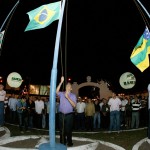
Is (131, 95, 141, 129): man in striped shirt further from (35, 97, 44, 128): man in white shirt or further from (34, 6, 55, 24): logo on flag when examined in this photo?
(34, 6, 55, 24): logo on flag

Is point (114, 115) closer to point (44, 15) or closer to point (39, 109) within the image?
point (39, 109)

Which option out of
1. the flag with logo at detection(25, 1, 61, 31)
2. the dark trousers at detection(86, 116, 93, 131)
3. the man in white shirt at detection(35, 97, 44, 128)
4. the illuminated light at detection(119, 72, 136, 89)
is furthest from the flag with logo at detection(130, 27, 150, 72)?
the man in white shirt at detection(35, 97, 44, 128)

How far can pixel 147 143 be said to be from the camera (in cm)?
1060

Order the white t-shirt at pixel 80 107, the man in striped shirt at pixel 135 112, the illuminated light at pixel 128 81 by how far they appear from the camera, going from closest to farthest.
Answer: the man in striped shirt at pixel 135 112 < the illuminated light at pixel 128 81 < the white t-shirt at pixel 80 107

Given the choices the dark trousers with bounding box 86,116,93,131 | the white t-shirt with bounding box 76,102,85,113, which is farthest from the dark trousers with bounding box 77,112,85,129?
the dark trousers with bounding box 86,116,93,131

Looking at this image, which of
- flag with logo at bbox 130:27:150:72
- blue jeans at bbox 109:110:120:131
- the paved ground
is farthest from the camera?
blue jeans at bbox 109:110:120:131

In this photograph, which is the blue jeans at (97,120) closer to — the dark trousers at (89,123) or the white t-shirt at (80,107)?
the dark trousers at (89,123)

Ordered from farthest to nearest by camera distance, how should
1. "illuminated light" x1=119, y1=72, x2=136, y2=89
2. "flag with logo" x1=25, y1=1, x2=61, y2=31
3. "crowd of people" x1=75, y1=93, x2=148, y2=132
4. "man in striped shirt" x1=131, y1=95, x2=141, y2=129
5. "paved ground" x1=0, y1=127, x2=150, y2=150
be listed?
"illuminated light" x1=119, y1=72, x2=136, y2=89 < "crowd of people" x1=75, y1=93, x2=148, y2=132 < "man in striped shirt" x1=131, y1=95, x2=141, y2=129 < "paved ground" x1=0, y1=127, x2=150, y2=150 < "flag with logo" x1=25, y1=1, x2=61, y2=31

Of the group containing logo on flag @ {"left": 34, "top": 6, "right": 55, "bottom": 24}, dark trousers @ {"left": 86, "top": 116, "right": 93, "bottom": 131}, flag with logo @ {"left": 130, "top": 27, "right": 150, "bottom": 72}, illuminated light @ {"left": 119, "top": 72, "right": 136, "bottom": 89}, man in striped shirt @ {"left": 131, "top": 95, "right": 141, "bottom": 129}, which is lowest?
dark trousers @ {"left": 86, "top": 116, "right": 93, "bottom": 131}

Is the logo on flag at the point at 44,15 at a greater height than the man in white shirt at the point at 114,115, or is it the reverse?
the logo on flag at the point at 44,15

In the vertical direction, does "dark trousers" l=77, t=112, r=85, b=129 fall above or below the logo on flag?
below

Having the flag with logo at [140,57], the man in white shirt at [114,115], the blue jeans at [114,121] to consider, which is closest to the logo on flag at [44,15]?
the flag with logo at [140,57]

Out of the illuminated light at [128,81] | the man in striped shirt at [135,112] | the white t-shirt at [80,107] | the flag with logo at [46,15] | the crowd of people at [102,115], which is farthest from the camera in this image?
the white t-shirt at [80,107]

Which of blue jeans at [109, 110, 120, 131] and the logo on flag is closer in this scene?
the logo on flag
